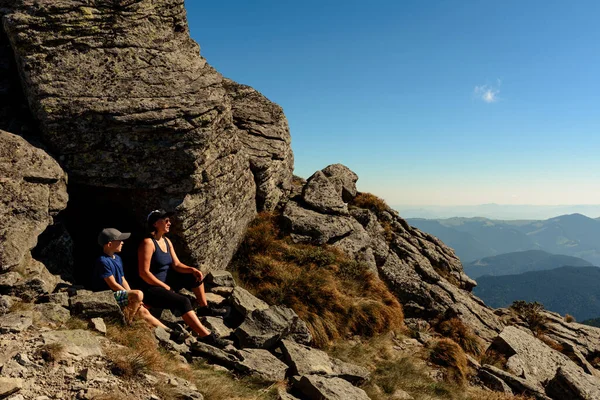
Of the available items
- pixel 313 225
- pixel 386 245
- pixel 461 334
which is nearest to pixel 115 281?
pixel 313 225

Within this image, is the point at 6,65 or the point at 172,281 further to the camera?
the point at 6,65

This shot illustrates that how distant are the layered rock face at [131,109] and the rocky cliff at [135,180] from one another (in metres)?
0.04

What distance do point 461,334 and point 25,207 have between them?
17.7 m

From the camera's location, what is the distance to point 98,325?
800 centimetres

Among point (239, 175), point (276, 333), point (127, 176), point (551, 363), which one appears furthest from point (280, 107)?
point (551, 363)

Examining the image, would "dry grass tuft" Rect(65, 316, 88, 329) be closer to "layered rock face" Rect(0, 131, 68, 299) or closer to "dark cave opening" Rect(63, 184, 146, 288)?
"layered rock face" Rect(0, 131, 68, 299)

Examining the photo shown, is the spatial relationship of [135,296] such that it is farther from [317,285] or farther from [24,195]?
[317,285]

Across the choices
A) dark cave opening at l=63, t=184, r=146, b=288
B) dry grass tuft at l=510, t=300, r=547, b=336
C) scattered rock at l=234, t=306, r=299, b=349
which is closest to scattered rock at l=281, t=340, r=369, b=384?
scattered rock at l=234, t=306, r=299, b=349

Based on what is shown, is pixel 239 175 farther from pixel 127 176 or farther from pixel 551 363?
pixel 551 363

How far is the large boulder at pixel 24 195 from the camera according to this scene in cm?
927

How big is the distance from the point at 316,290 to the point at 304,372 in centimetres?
480

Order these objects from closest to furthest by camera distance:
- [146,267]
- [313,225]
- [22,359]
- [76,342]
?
[22,359], [76,342], [146,267], [313,225]

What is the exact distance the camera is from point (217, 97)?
14.4 metres

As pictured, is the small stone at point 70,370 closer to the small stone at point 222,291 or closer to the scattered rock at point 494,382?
the small stone at point 222,291
